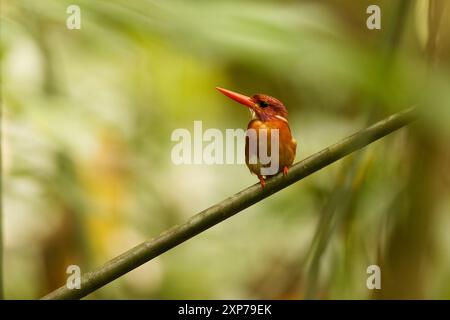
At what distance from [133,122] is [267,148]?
1.48ft

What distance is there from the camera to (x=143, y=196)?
1.25 m

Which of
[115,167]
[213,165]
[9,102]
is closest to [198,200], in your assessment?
[213,165]

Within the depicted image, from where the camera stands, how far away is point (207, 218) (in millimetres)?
545

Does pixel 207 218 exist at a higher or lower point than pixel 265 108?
lower

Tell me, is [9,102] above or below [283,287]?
above

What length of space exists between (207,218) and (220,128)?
484 mm

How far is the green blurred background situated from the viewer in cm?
69

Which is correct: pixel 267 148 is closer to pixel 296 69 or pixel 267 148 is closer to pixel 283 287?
pixel 296 69

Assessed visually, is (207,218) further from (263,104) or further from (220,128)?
(220,128)

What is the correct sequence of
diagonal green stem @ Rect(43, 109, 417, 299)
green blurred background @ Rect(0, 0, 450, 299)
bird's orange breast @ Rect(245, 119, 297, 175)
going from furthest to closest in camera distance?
1. bird's orange breast @ Rect(245, 119, 297, 175)
2. green blurred background @ Rect(0, 0, 450, 299)
3. diagonal green stem @ Rect(43, 109, 417, 299)

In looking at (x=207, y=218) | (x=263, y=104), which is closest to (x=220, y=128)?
(x=263, y=104)

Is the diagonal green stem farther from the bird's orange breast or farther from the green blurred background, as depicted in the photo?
the bird's orange breast

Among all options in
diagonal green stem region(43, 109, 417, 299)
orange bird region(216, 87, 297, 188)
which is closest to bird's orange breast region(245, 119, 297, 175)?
orange bird region(216, 87, 297, 188)

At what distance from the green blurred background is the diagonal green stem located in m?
0.06
